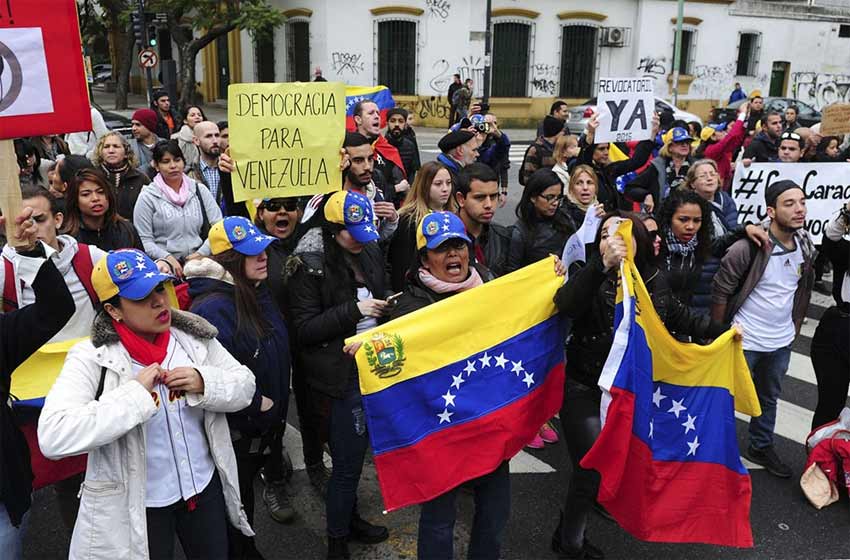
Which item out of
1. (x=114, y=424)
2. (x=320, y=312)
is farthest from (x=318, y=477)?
(x=114, y=424)

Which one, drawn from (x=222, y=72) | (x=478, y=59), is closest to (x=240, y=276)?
(x=478, y=59)

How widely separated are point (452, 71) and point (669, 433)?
24587 mm

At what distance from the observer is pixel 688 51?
101 feet

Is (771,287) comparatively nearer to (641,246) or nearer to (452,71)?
(641,246)

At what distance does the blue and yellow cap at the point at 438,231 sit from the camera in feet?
11.8

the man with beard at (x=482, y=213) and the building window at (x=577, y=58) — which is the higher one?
the building window at (x=577, y=58)

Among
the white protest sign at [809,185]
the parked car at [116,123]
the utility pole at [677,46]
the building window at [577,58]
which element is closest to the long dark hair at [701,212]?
the white protest sign at [809,185]

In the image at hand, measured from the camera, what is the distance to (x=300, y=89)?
5.22 metres

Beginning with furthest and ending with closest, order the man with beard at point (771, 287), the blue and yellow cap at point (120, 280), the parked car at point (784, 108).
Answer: the parked car at point (784, 108) < the man with beard at point (771, 287) < the blue and yellow cap at point (120, 280)

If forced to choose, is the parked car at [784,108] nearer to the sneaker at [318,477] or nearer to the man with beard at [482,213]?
the man with beard at [482,213]

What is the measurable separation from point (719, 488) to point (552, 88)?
87.4ft

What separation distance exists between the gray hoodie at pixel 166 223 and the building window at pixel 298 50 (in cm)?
2279

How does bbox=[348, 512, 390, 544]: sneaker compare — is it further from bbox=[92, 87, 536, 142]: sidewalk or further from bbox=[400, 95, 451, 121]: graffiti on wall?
bbox=[400, 95, 451, 121]: graffiti on wall

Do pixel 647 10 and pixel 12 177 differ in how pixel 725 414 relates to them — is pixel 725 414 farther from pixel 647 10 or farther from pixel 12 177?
pixel 647 10
